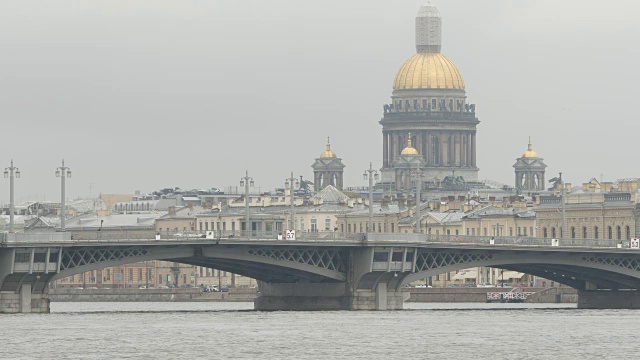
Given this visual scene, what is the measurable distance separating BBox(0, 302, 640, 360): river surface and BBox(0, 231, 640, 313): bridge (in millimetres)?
2317

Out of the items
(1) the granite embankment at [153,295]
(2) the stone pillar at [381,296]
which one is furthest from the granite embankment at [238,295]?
(2) the stone pillar at [381,296]

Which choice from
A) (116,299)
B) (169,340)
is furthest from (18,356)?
Result: (116,299)

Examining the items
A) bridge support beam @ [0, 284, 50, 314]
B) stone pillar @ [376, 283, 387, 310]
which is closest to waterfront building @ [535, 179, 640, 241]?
stone pillar @ [376, 283, 387, 310]

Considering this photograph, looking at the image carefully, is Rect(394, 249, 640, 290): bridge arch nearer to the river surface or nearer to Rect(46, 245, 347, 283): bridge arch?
the river surface

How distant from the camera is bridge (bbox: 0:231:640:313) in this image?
13112 centimetres

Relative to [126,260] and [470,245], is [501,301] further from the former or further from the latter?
[126,260]

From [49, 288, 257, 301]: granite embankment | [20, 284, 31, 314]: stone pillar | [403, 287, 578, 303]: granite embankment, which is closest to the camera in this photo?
[20, 284, 31, 314]: stone pillar

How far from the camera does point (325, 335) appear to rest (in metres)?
114

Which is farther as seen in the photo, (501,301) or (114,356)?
(501,301)

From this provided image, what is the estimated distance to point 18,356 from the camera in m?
99.5

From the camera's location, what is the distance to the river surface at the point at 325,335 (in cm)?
10188

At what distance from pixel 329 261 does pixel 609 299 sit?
1829 cm

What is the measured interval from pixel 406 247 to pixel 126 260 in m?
15.2

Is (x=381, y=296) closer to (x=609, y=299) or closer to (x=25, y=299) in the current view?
(x=609, y=299)
